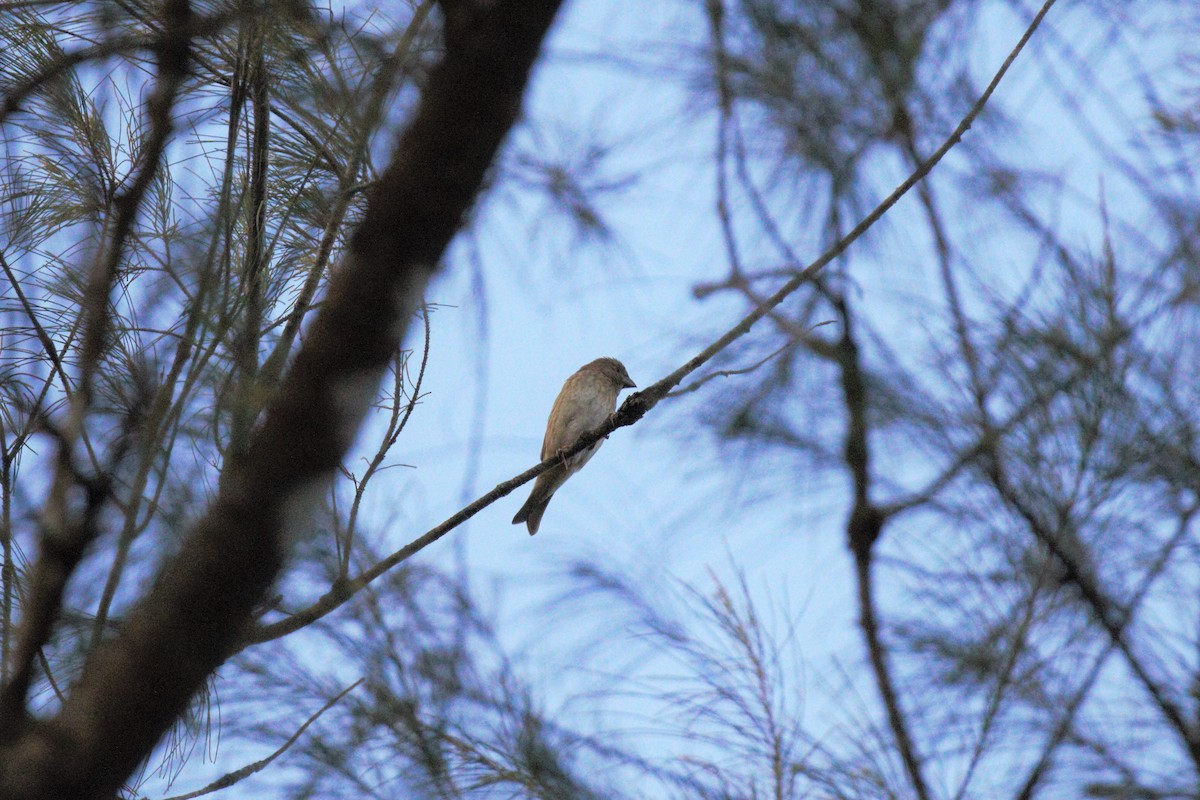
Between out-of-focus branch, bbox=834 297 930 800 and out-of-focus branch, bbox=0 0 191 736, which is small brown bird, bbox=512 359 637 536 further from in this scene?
out-of-focus branch, bbox=0 0 191 736

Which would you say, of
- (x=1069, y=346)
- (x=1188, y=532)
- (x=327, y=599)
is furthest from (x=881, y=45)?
(x=327, y=599)

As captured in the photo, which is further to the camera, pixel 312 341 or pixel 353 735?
pixel 353 735

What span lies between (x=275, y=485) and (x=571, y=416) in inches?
125

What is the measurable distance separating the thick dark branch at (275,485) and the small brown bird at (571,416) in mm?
2882

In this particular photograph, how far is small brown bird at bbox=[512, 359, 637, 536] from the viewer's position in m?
4.12

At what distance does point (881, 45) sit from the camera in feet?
8.02

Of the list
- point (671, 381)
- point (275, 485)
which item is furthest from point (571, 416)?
point (275, 485)

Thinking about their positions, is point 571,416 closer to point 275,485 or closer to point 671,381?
point 671,381

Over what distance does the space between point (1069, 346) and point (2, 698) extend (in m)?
1.99

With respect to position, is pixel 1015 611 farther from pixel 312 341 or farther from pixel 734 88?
pixel 312 341

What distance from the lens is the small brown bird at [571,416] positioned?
412 cm

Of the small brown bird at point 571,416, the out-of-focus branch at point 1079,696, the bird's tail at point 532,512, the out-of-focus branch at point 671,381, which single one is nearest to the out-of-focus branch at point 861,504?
the out-of-focus branch at point 1079,696

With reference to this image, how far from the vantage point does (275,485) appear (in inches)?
41.3

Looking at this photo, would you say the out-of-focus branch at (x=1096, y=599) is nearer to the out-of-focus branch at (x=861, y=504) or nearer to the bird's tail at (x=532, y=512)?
the out-of-focus branch at (x=861, y=504)
